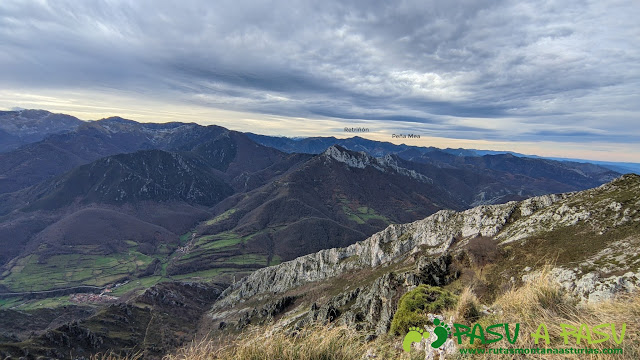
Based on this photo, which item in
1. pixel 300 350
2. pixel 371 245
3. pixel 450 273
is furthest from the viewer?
pixel 371 245

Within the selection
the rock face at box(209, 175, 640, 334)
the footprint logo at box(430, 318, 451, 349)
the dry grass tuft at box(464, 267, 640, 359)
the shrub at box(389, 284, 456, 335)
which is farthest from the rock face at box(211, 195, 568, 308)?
the footprint logo at box(430, 318, 451, 349)

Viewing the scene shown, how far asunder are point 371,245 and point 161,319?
100m

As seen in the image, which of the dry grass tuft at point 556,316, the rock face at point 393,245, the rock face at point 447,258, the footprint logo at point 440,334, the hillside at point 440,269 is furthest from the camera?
the rock face at point 393,245

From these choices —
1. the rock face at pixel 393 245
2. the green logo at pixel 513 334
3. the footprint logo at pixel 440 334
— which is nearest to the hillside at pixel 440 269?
the rock face at pixel 393 245

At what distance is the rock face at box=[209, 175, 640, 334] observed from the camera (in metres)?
41.3

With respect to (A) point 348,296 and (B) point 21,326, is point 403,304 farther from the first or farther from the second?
(B) point 21,326

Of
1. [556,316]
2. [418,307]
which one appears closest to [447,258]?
[418,307]

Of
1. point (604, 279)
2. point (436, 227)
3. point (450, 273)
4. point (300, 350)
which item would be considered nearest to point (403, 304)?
point (300, 350)

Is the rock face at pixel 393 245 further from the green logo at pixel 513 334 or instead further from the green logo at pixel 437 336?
the green logo at pixel 513 334

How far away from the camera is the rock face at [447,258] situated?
4131 centimetres

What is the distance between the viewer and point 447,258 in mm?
60062

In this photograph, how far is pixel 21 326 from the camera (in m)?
138

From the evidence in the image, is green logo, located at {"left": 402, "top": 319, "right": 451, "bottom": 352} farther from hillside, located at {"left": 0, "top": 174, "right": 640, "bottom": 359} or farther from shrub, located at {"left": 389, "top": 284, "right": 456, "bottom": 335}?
shrub, located at {"left": 389, "top": 284, "right": 456, "bottom": 335}

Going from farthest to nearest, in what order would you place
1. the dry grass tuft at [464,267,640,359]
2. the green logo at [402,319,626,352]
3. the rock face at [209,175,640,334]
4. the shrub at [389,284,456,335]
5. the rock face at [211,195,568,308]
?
the rock face at [211,195,568,308] < the rock face at [209,175,640,334] < the shrub at [389,284,456,335] < the green logo at [402,319,626,352] < the dry grass tuft at [464,267,640,359]
